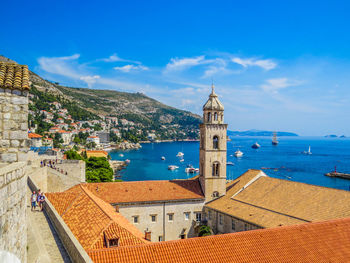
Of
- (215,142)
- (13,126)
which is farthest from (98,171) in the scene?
(13,126)

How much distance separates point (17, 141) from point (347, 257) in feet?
55.7

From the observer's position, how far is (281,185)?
26.8 metres

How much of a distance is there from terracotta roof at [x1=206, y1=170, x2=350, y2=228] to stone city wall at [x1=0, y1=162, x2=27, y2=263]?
63.1ft

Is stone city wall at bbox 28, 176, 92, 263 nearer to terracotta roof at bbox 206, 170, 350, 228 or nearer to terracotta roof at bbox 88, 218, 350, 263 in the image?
terracotta roof at bbox 88, 218, 350, 263

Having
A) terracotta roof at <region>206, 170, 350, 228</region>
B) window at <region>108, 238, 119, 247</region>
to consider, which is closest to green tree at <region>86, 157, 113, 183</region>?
terracotta roof at <region>206, 170, 350, 228</region>

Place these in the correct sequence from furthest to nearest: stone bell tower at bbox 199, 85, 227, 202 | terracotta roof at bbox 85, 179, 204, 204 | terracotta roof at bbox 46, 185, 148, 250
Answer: stone bell tower at bbox 199, 85, 227, 202 → terracotta roof at bbox 85, 179, 204, 204 → terracotta roof at bbox 46, 185, 148, 250

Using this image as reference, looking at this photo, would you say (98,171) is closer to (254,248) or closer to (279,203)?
(279,203)

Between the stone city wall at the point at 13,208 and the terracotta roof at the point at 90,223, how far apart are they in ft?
32.3

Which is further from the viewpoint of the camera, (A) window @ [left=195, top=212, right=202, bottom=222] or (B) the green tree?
(B) the green tree

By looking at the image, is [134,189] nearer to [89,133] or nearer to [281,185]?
[281,185]

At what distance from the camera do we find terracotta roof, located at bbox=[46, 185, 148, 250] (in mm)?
15164

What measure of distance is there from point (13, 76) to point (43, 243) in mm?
6721

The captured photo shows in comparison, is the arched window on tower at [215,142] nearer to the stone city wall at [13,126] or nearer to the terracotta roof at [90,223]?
the terracotta roof at [90,223]

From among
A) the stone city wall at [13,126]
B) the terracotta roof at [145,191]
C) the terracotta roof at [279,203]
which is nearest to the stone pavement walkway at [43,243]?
the stone city wall at [13,126]
